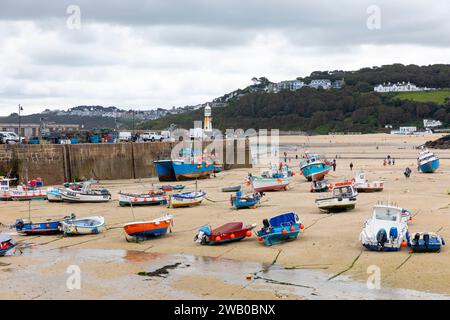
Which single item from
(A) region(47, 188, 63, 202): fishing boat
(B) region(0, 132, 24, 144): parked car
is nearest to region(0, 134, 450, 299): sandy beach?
(A) region(47, 188, 63, 202): fishing boat

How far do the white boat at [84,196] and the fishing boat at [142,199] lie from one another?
2332mm

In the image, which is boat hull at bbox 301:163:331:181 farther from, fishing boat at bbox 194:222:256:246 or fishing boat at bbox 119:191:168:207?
fishing boat at bbox 194:222:256:246

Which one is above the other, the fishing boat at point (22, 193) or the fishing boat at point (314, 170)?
the fishing boat at point (314, 170)

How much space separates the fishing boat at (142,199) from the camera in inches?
1135

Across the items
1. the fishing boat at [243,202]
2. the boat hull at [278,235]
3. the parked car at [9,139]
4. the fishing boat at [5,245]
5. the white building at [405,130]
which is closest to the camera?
the fishing boat at [5,245]

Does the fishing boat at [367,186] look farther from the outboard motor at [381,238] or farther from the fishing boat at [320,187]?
the outboard motor at [381,238]

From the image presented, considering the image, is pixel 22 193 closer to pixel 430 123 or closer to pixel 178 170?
pixel 178 170

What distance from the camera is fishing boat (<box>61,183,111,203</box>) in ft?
102

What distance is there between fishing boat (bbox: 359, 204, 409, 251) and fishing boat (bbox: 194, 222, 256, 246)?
12.9 ft

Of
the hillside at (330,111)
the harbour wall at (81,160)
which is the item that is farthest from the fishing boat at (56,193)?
the hillside at (330,111)

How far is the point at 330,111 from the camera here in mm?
148000

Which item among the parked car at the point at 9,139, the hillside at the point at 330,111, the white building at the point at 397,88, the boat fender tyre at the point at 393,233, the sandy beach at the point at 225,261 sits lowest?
the sandy beach at the point at 225,261

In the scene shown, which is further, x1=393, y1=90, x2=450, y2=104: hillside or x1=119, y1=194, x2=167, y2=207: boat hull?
x1=393, y1=90, x2=450, y2=104: hillside
